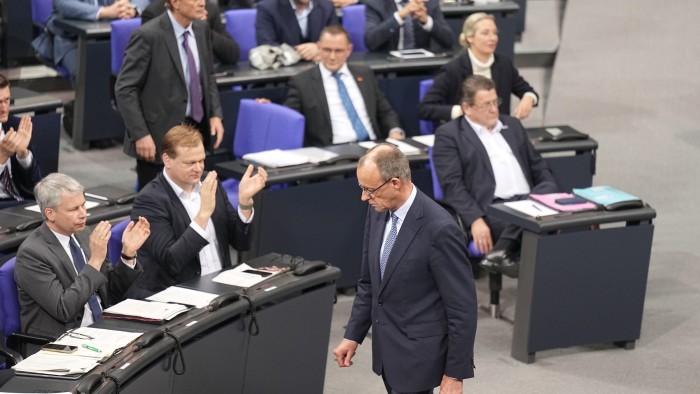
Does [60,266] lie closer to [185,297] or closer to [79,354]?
[185,297]

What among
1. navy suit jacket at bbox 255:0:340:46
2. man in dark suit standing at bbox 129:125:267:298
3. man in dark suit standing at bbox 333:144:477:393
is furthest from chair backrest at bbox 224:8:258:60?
man in dark suit standing at bbox 333:144:477:393

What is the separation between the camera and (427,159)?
7.11 metres

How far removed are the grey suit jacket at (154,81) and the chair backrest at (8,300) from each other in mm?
1978

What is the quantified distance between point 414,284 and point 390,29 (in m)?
4.52

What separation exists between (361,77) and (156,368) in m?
3.59

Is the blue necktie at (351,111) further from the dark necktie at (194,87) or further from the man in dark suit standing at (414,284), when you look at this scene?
the man in dark suit standing at (414,284)

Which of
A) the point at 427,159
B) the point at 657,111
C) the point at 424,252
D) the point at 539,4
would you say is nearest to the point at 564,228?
the point at 427,159

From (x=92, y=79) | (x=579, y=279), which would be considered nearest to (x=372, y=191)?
(x=579, y=279)

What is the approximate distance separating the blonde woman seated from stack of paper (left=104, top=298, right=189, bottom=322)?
3.14m

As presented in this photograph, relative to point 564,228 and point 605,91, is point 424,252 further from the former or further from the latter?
point 605,91

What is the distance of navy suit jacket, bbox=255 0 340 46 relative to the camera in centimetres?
839

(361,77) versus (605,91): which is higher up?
(361,77)

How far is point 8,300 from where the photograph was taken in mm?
5023

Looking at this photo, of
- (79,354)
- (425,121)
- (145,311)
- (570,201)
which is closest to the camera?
(79,354)
